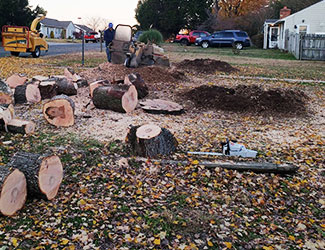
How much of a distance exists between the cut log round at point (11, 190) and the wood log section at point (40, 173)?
0.10 m

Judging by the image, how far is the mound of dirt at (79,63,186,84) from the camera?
427 inches

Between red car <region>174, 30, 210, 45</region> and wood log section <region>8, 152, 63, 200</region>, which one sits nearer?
wood log section <region>8, 152, 63, 200</region>

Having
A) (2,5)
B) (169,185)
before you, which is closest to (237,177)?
(169,185)

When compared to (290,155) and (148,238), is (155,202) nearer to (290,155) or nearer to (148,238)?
(148,238)

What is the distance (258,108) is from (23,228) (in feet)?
20.1

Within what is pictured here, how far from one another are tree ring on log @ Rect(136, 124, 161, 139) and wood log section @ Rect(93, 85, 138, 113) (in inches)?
83.6

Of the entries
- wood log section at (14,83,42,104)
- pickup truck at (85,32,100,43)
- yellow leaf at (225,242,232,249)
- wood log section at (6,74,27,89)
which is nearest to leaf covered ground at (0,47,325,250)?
yellow leaf at (225,242,232,249)

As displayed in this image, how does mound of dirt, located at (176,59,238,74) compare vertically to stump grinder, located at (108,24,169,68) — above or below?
below

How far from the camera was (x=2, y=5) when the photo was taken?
2997cm

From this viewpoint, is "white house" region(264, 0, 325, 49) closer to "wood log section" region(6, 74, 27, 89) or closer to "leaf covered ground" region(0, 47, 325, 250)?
"wood log section" region(6, 74, 27, 89)

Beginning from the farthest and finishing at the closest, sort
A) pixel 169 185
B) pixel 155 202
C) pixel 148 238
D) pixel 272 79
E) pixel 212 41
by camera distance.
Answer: pixel 212 41
pixel 272 79
pixel 169 185
pixel 155 202
pixel 148 238

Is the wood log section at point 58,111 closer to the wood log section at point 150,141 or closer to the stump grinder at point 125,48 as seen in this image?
the wood log section at point 150,141

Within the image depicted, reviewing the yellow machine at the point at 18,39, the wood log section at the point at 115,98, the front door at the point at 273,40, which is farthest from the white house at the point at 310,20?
the wood log section at the point at 115,98

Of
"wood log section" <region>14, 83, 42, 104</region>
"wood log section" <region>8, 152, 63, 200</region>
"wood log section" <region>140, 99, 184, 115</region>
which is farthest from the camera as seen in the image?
"wood log section" <region>14, 83, 42, 104</region>
